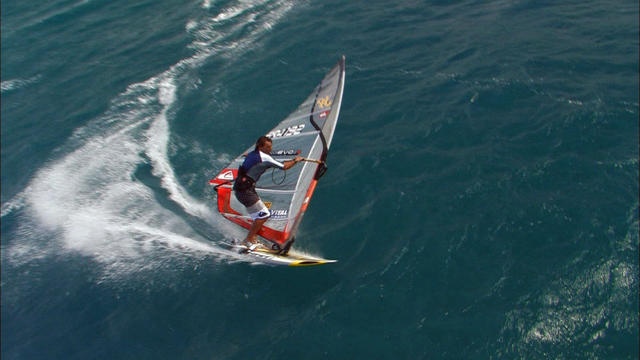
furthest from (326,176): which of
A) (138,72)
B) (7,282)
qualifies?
(138,72)

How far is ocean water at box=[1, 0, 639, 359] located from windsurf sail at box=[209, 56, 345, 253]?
70cm

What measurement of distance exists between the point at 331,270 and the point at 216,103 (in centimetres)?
956

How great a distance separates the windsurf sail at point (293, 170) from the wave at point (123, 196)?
38.6 inches

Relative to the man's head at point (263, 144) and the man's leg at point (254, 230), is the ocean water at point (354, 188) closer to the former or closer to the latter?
the man's leg at point (254, 230)

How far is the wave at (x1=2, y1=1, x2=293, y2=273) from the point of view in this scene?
50.4 ft

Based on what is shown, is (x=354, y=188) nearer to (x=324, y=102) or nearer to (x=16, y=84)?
(x=324, y=102)

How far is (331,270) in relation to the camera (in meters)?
13.5

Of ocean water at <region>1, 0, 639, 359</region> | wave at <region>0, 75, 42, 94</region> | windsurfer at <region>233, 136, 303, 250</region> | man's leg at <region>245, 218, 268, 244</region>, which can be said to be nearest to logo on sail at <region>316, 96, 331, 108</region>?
ocean water at <region>1, 0, 639, 359</region>

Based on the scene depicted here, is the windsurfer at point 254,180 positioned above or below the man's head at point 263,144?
below

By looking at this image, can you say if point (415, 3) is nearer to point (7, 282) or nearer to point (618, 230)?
point (618, 230)

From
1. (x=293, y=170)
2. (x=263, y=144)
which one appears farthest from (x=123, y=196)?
(x=263, y=144)

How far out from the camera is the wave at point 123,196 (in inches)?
605

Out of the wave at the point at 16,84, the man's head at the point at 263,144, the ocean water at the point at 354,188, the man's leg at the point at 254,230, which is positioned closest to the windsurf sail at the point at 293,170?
the man's leg at the point at 254,230

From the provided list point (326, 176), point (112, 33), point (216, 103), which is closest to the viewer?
point (326, 176)
